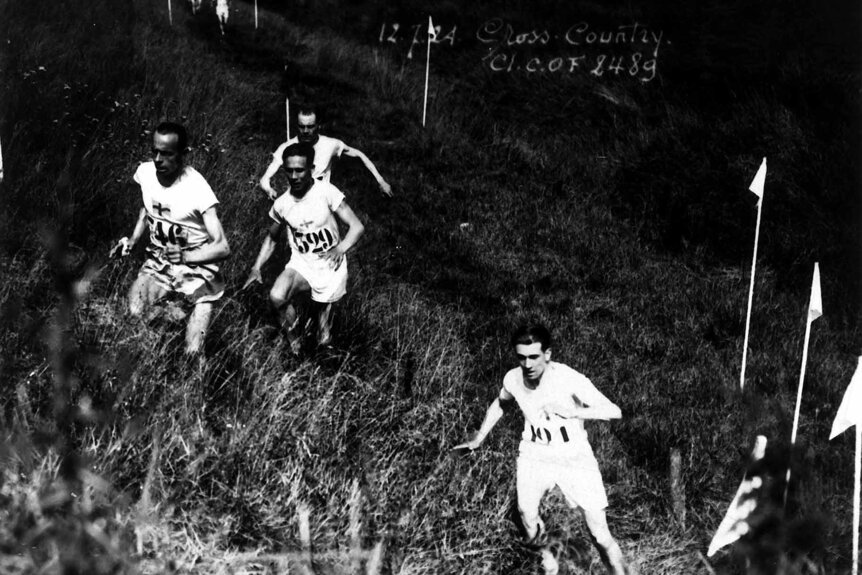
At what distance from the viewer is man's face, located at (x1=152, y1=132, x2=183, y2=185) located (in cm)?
559

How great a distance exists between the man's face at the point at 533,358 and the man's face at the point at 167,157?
2145mm

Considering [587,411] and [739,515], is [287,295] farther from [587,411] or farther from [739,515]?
[739,515]

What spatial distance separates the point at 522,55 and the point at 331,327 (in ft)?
42.4

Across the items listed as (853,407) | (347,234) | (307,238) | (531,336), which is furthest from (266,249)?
(853,407)

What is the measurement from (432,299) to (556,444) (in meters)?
4.10

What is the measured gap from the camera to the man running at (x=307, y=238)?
6.49m

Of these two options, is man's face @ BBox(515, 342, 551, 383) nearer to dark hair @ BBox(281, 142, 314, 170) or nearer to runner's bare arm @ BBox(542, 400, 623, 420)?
runner's bare arm @ BBox(542, 400, 623, 420)

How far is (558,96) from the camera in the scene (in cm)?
1644

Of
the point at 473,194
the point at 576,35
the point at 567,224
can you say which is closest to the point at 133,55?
the point at 473,194

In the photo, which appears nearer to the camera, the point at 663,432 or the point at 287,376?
the point at 287,376

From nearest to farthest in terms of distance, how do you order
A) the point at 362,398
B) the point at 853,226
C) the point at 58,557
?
the point at 58,557, the point at 362,398, the point at 853,226

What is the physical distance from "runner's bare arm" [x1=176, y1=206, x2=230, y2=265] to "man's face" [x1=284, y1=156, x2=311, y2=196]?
731mm

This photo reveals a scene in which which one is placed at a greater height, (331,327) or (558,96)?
(558,96)

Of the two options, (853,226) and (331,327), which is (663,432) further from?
(853,226)
